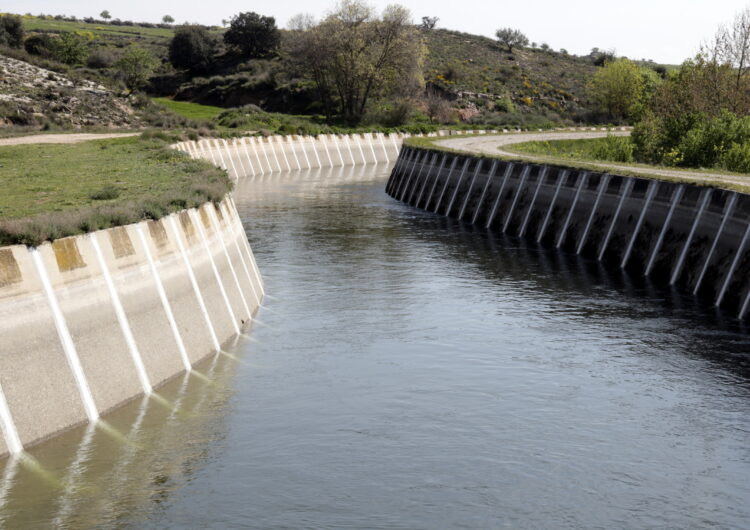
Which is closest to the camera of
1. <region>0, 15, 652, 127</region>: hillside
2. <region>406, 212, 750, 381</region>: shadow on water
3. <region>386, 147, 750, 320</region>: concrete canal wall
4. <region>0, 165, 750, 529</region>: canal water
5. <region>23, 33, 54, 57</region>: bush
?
<region>0, 165, 750, 529</region>: canal water

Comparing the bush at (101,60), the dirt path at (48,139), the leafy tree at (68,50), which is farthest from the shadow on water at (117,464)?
the bush at (101,60)

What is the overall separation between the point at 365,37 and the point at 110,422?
368 feet

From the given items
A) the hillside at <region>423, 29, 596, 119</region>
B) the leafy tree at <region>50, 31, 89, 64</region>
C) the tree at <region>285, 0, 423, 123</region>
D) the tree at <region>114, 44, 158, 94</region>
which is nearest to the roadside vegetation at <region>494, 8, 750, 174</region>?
the tree at <region>285, 0, 423, 123</region>

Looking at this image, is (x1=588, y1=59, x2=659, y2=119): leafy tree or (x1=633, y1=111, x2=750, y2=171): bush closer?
(x1=633, y1=111, x2=750, y2=171): bush

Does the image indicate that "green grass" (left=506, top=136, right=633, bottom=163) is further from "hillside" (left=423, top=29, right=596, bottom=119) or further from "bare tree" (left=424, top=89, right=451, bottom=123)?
"hillside" (left=423, top=29, right=596, bottom=119)

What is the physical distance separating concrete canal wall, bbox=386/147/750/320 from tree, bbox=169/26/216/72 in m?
114

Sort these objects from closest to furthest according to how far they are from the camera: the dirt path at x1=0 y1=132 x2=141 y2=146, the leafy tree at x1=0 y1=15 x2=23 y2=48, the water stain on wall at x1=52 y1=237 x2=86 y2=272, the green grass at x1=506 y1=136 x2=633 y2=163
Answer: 1. the water stain on wall at x1=52 y1=237 x2=86 y2=272
2. the green grass at x1=506 y1=136 x2=633 y2=163
3. the dirt path at x1=0 y1=132 x2=141 y2=146
4. the leafy tree at x1=0 y1=15 x2=23 y2=48

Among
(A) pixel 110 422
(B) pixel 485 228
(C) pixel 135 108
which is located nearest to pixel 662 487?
(A) pixel 110 422

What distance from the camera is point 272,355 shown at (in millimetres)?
26609

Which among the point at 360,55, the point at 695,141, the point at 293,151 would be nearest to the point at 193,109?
the point at 360,55

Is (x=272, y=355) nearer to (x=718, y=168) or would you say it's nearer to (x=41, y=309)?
(x=41, y=309)

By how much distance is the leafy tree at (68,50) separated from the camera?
496 feet

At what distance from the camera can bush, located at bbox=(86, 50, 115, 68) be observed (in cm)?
15475

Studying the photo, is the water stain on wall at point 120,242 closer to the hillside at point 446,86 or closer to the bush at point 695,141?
the bush at point 695,141
